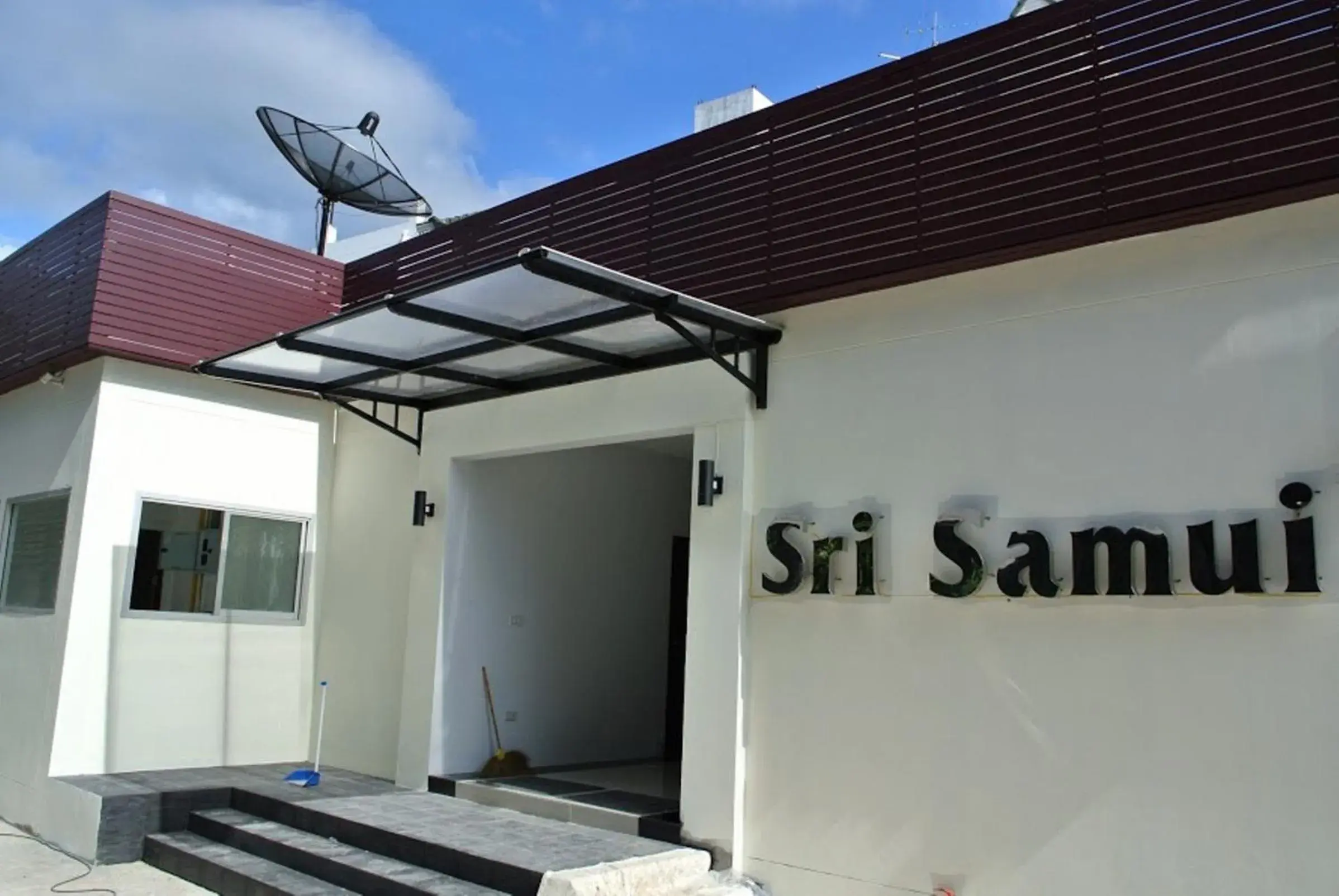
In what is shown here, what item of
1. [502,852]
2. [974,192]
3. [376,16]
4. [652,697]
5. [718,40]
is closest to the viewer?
[974,192]

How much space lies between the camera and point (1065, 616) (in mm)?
4656

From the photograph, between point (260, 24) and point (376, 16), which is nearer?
point (376, 16)

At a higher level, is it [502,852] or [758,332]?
[758,332]

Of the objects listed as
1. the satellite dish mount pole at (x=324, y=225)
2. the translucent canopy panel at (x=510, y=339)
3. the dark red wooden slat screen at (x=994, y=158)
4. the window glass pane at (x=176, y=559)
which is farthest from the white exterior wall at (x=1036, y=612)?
the satellite dish mount pole at (x=324, y=225)

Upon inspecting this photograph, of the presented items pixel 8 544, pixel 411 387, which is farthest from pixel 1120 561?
pixel 8 544

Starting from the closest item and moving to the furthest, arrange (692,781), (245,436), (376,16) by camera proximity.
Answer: (692,781)
(245,436)
(376,16)

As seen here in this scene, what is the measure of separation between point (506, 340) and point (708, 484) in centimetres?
151

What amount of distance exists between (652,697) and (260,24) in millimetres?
8514

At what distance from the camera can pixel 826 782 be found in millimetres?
5367

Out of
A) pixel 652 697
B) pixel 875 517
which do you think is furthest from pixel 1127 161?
pixel 652 697

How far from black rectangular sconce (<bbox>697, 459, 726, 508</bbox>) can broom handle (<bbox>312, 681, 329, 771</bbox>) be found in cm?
357

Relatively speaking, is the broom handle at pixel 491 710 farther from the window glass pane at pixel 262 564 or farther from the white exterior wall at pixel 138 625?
the window glass pane at pixel 262 564

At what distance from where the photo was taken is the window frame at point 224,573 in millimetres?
8039

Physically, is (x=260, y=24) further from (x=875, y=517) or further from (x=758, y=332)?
(x=875, y=517)
